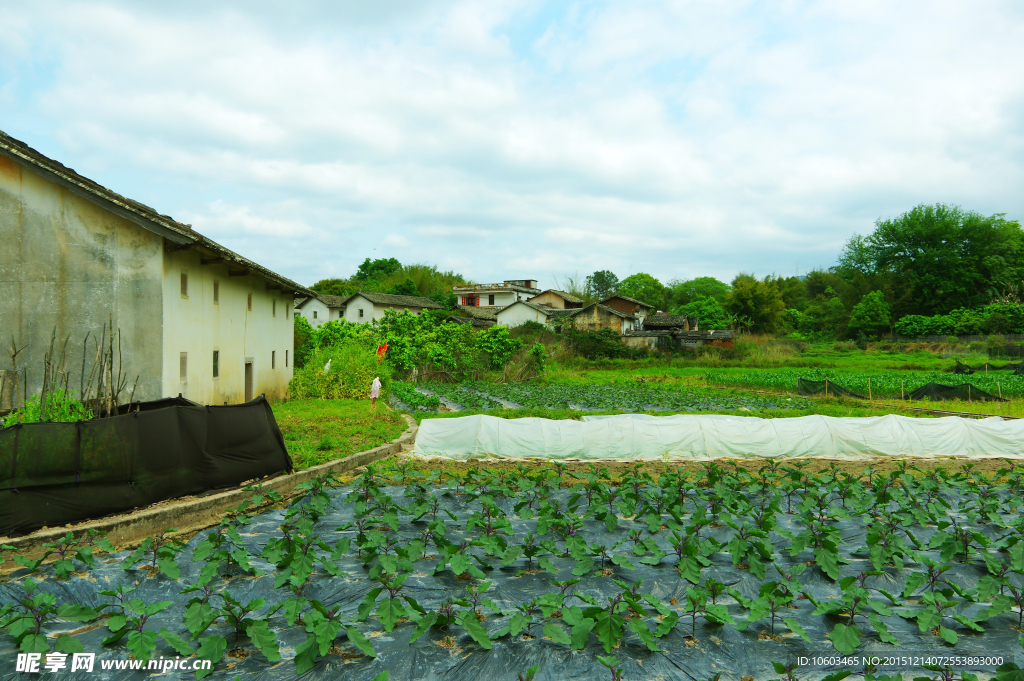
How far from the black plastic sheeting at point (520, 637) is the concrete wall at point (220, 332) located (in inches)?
335

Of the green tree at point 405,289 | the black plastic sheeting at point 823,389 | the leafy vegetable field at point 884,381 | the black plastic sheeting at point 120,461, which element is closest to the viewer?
the black plastic sheeting at point 120,461

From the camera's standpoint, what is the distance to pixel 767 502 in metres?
7.96

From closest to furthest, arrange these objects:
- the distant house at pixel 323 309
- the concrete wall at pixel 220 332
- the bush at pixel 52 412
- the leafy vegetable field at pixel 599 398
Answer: the bush at pixel 52 412
the concrete wall at pixel 220 332
the leafy vegetable field at pixel 599 398
the distant house at pixel 323 309

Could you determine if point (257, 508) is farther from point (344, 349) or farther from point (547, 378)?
point (547, 378)

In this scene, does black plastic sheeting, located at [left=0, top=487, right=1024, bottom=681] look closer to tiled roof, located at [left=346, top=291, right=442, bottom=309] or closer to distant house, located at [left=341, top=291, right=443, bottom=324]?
distant house, located at [left=341, top=291, right=443, bottom=324]

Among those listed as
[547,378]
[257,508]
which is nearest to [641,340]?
[547,378]

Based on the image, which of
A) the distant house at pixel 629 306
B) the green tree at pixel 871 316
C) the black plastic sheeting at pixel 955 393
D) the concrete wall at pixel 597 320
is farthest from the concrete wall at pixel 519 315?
the black plastic sheeting at pixel 955 393

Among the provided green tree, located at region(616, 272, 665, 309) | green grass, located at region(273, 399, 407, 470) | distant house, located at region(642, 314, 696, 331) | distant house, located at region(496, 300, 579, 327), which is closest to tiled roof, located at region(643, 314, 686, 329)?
distant house, located at region(642, 314, 696, 331)

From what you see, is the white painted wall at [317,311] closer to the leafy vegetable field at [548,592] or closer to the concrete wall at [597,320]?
the concrete wall at [597,320]

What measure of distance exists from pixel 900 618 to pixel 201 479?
846cm

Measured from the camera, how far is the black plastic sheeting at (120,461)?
256 inches

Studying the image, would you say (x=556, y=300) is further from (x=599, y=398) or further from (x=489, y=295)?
(x=599, y=398)

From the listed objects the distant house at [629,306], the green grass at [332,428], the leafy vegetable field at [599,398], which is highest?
the distant house at [629,306]

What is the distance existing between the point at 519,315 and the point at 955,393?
37.7 m
